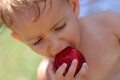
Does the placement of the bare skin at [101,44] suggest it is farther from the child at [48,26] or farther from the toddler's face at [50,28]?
the toddler's face at [50,28]

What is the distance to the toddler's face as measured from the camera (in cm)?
125

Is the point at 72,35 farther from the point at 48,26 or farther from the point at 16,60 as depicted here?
the point at 16,60

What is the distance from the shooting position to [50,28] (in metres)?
1.26

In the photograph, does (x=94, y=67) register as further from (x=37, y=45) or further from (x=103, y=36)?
(x=37, y=45)

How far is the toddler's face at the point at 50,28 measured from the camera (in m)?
1.25

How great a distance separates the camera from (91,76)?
4.96 feet

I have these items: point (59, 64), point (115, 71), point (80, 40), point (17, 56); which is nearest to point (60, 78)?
point (59, 64)

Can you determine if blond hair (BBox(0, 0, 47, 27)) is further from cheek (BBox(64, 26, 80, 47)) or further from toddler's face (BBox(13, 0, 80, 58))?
cheek (BBox(64, 26, 80, 47))

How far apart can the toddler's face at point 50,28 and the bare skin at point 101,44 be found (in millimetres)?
197

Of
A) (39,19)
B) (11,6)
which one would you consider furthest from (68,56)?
(11,6)

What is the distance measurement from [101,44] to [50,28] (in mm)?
340

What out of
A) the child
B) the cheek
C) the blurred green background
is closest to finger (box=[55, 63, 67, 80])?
the child

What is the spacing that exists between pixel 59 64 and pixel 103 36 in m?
0.33

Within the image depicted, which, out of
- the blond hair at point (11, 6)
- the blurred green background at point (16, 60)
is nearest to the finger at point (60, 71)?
the blond hair at point (11, 6)
